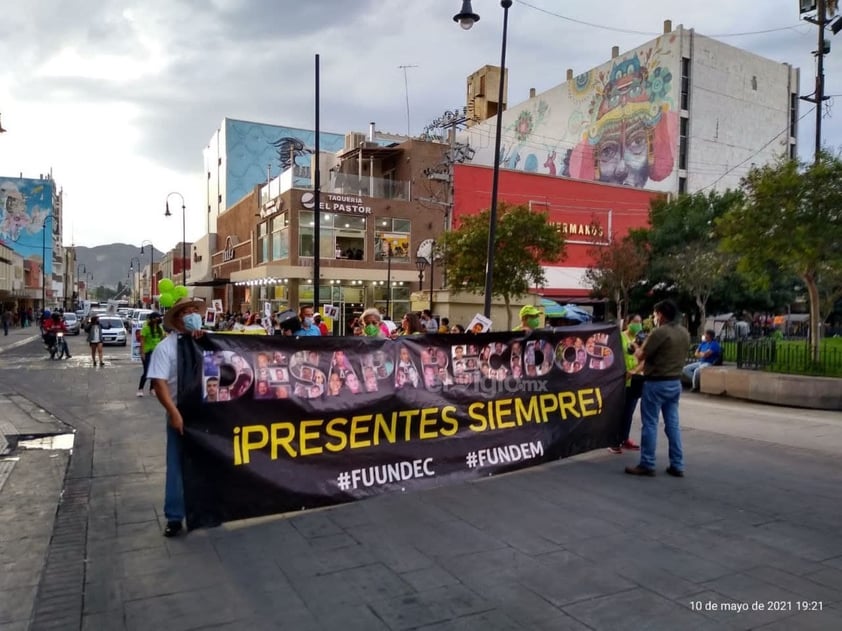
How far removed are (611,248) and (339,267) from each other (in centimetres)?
1679

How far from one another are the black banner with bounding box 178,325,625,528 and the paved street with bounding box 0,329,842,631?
270 millimetres

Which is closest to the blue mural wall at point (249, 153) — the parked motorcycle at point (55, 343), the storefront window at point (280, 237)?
the storefront window at point (280, 237)

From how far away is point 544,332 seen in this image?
693 cm

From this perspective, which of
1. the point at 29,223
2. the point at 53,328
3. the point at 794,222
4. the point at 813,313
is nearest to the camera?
the point at 794,222

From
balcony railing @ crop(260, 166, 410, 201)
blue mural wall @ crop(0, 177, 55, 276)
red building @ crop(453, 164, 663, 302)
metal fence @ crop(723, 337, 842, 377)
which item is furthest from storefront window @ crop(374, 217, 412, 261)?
blue mural wall @ crop(0, 177, 55, 276)

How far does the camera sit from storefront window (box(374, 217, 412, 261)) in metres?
40.3

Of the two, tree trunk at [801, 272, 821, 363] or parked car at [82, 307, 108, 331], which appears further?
parked car at [82, 307, 108, 331]

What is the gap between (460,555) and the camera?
176 inches

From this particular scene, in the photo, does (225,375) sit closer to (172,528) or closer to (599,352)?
(172,528)

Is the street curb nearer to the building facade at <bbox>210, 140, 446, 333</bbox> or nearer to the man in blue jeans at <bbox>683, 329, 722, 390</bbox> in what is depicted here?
the man in blue jeans at <bbox>683, 329, 722, 390</bbox>

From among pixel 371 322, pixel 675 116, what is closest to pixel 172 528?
pixel 371 322

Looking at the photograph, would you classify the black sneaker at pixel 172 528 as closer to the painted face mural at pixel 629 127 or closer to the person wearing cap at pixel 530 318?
the person wearing cap at pixel 530 318

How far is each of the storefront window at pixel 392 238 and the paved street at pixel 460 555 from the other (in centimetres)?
3350

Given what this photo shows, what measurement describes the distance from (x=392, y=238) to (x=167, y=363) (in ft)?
120
